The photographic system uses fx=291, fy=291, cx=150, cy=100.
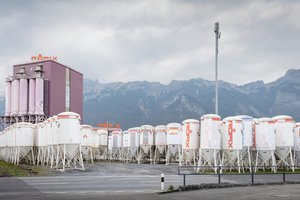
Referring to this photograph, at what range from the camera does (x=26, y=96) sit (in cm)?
9088

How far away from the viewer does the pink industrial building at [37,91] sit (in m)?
89.9

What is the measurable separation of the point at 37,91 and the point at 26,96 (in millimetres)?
3868

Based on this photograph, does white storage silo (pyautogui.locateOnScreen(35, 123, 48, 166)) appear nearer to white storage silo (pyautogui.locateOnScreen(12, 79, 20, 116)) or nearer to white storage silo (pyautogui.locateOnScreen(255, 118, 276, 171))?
white storage silo (pyautogui.locateOnScreen(255, 118, 276, 171))

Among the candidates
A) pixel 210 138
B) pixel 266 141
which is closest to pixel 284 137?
pixel 266 141

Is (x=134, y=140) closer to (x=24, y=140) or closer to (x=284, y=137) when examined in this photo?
(x=24, y=140)

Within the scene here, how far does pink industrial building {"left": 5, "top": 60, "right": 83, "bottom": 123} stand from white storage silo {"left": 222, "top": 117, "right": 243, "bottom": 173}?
6827cm

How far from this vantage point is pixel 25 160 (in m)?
56.5

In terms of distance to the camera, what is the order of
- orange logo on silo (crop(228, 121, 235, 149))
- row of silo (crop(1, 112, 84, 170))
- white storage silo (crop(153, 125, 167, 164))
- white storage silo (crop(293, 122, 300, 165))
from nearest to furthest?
1. orange logo on silo (crop(228, 121, 235, 149))
2. row of silo (crop(1, 112, 84, 170))
3. white storage silo (crop(293, 122, 300, 165))
4. white storage silo (crop(153, 125, 167, 164))

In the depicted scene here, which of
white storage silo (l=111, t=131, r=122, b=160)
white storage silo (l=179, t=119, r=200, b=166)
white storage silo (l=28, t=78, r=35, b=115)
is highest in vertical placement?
white storage silo (l=28, t=78, r=35, b=115)

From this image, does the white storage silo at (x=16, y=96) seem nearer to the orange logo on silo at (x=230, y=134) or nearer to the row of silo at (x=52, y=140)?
the row of silo at (x=52, y=140)

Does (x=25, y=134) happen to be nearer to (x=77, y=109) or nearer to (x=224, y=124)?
(x=224, y=124)

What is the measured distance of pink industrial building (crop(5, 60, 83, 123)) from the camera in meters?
89.9

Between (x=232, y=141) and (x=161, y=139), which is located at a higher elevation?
(x=232, y=141)

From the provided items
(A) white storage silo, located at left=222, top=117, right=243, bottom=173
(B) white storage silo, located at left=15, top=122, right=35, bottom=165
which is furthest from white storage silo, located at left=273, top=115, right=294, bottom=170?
(B) white storage silo, located at left=15, top=122, right=35, bottom=165
